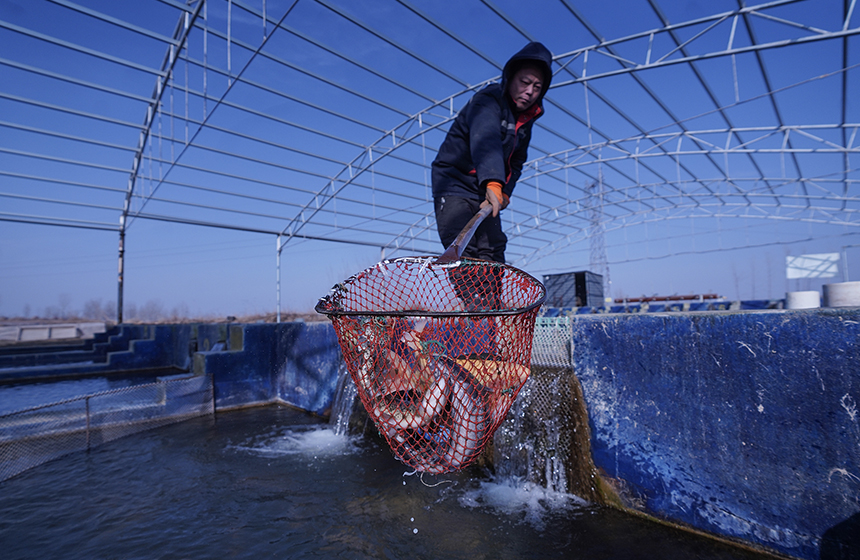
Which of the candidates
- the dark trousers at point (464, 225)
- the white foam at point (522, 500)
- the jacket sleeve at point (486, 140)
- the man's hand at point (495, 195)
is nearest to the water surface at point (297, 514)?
the white foam at point (522, 500)

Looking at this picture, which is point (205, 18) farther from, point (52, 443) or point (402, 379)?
point (402, 379)

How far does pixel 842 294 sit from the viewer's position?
2.63m

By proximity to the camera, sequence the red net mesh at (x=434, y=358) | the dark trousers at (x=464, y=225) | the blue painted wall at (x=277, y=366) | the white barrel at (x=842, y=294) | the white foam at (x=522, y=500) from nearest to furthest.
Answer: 1. the red net mesh at (x=434, y=358)
2. the dark trousers at (x=464, y=225)
3. the white barrel at (x=842, y=294)
4. the white foam at (x=522, y=500)
5. the blue painted wall at (x=277, y=366)

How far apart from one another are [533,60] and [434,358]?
169cm

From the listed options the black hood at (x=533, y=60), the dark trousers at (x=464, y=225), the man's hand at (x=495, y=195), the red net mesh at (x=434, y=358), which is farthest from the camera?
the dark trousers at (x=464, y=225)

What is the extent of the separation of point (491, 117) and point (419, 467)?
1.79 m

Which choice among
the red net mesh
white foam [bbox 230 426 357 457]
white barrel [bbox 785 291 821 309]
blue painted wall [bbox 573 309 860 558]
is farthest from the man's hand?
white foam [bbox 230 426 357 457]

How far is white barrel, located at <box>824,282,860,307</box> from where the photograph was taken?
2559 mm

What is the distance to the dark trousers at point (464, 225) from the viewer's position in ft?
7.94

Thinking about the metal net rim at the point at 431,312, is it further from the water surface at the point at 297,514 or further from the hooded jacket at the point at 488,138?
the water surface at the point at 297,514

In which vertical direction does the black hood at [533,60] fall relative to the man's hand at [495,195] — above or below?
above

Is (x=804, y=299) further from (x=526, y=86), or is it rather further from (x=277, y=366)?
(x=277, y=366)

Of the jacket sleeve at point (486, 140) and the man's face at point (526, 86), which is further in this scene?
the man's face at point (526, 86)

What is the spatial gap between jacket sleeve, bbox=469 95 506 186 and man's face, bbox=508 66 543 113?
14 cm
